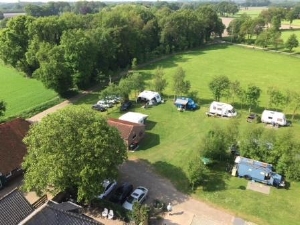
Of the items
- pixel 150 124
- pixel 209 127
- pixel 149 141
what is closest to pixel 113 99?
pixel 150 124

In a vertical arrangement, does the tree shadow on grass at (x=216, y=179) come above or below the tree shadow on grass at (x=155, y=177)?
below

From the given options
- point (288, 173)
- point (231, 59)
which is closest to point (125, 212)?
point (288, 173)

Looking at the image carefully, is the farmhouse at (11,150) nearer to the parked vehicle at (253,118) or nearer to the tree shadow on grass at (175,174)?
the tree shadow on grass at (175,174)

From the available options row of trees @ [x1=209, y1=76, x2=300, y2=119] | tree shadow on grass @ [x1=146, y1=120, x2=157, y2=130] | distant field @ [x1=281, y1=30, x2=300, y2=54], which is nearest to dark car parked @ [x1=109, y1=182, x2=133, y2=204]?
tree shadow on grass @ [x1=146, y1=120, x2=157, y2=130]

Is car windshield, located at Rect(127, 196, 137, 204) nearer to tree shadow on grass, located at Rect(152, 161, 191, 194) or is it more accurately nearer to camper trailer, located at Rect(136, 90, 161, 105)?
tree shadow on grass, located at Rect(152, 161, 191, 194)

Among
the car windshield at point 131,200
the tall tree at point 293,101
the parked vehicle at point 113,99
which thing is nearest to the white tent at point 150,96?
the parked vehicle at point 113,99
